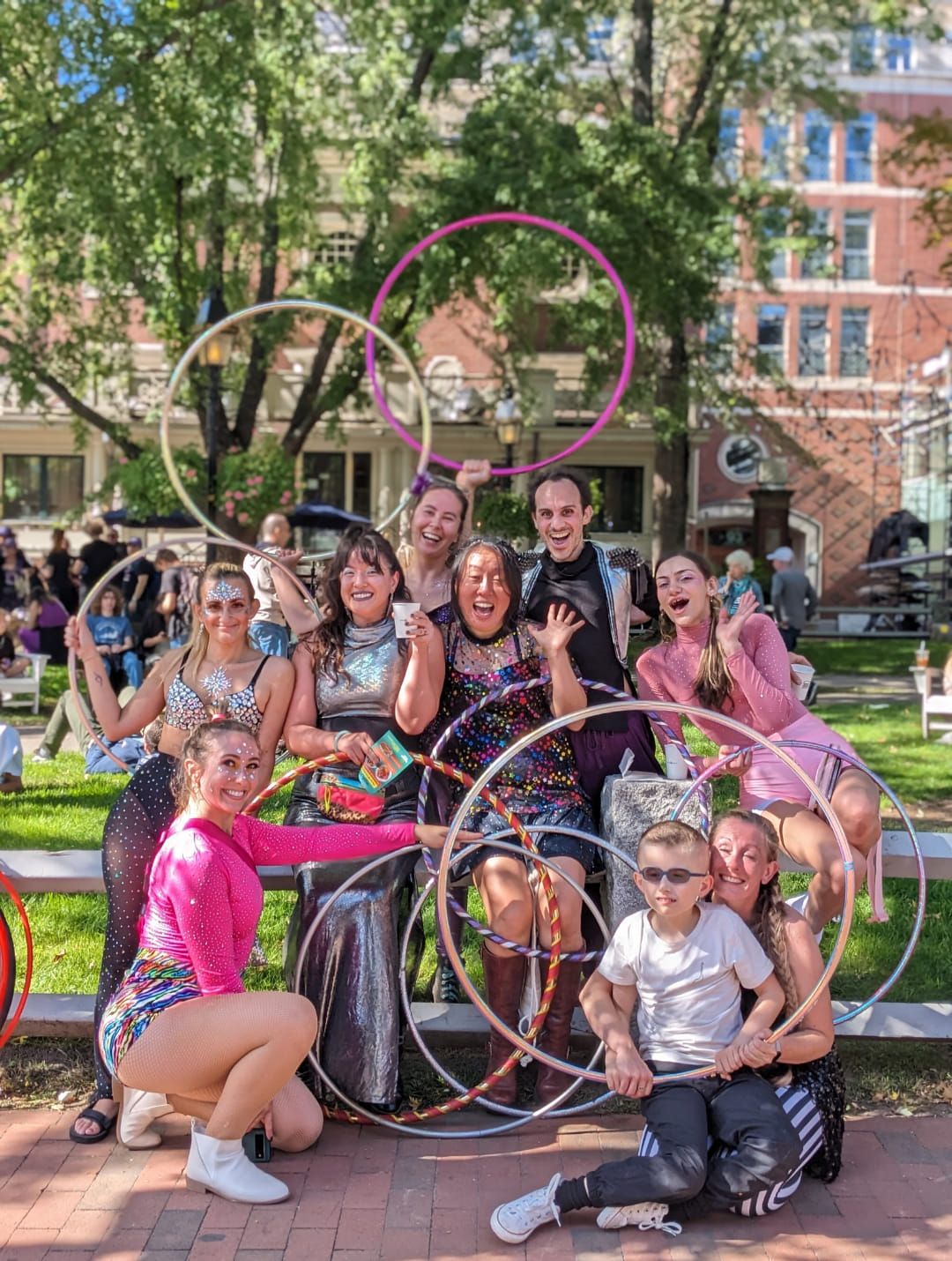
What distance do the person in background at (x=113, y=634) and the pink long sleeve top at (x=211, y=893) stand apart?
786cm

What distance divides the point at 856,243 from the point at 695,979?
35.1 meters

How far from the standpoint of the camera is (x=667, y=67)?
72.3ft

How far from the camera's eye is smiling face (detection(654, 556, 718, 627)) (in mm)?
4715

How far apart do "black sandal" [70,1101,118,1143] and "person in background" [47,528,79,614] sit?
12897mm

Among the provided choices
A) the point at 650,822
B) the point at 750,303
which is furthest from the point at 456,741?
the point at 750,303

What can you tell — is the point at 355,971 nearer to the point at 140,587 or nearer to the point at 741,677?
the point at 741,677

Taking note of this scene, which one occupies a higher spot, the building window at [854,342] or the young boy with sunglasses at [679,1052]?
the building window at [854,342]

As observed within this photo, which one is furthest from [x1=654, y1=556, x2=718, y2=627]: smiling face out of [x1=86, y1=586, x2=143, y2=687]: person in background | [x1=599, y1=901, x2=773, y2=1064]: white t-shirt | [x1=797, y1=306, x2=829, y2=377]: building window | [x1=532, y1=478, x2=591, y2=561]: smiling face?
[x1=797, y1=306, x2=829, y2=377]: building window

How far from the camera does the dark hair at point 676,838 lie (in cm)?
379

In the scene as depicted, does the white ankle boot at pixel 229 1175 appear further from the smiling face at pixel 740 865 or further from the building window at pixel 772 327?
the building window at pixel 772 327

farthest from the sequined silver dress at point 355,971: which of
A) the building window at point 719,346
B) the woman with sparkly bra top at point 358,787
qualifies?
the building window at point 719,346

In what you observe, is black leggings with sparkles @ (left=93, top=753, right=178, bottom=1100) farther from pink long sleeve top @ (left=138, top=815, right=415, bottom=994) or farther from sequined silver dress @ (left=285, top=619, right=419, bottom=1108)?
sequined silver dress @ (left=285, top=619, right=419, bottom=1108)

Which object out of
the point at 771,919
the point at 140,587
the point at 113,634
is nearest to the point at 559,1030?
the point at 771,919

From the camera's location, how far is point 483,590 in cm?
451
